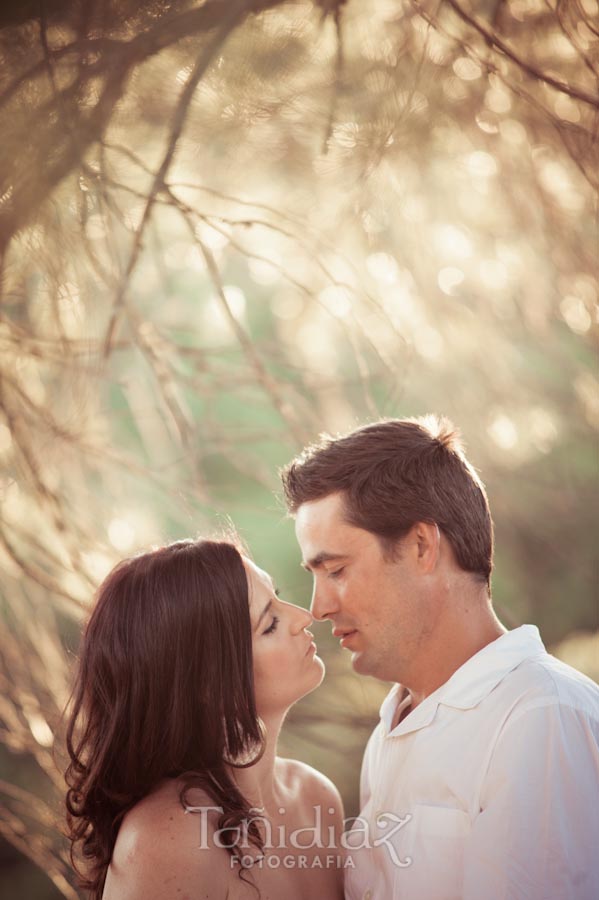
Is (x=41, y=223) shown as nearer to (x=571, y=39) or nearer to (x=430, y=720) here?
(x=571, y=39)

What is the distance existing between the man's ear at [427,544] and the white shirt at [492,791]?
0.19 metres

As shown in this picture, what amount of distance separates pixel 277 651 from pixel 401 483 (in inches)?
16.2

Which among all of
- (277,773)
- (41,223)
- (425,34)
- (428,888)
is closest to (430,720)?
(428,888)

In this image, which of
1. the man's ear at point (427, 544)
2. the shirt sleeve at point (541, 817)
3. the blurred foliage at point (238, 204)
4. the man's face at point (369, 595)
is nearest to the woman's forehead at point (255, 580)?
the man's face at point (369, 595)

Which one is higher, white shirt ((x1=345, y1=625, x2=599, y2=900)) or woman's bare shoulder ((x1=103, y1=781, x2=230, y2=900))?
woman's bare shoulder ((x1=103, y1=781, x2=230, y2=900))

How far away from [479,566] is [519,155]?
3.24ft

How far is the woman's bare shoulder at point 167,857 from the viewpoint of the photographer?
1.51 m

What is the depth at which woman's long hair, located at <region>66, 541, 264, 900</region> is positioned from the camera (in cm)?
168

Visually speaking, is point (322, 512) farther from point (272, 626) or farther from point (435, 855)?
point (435, 855)

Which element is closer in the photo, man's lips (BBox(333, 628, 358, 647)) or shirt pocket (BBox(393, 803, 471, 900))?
shirt pocket (BBox(393, 803, 471, 900))

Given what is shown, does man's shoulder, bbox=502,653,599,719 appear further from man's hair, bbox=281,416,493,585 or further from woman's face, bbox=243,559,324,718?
woman's face, bbox=243,559,324,718

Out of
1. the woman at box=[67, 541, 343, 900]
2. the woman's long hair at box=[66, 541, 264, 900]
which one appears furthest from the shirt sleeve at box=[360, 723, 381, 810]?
the woman's long hair at box=[66, 541, 264, 900]

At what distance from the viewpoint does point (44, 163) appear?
1.91 metres

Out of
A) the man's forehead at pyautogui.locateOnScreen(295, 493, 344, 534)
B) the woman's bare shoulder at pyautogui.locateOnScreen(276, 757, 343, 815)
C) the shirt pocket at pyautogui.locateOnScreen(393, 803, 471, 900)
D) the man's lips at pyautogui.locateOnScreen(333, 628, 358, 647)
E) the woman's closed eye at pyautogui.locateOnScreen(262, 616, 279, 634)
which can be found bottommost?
the shirt pocket at pyautogui.locateOnScreen(393, 803, 471, 900)
